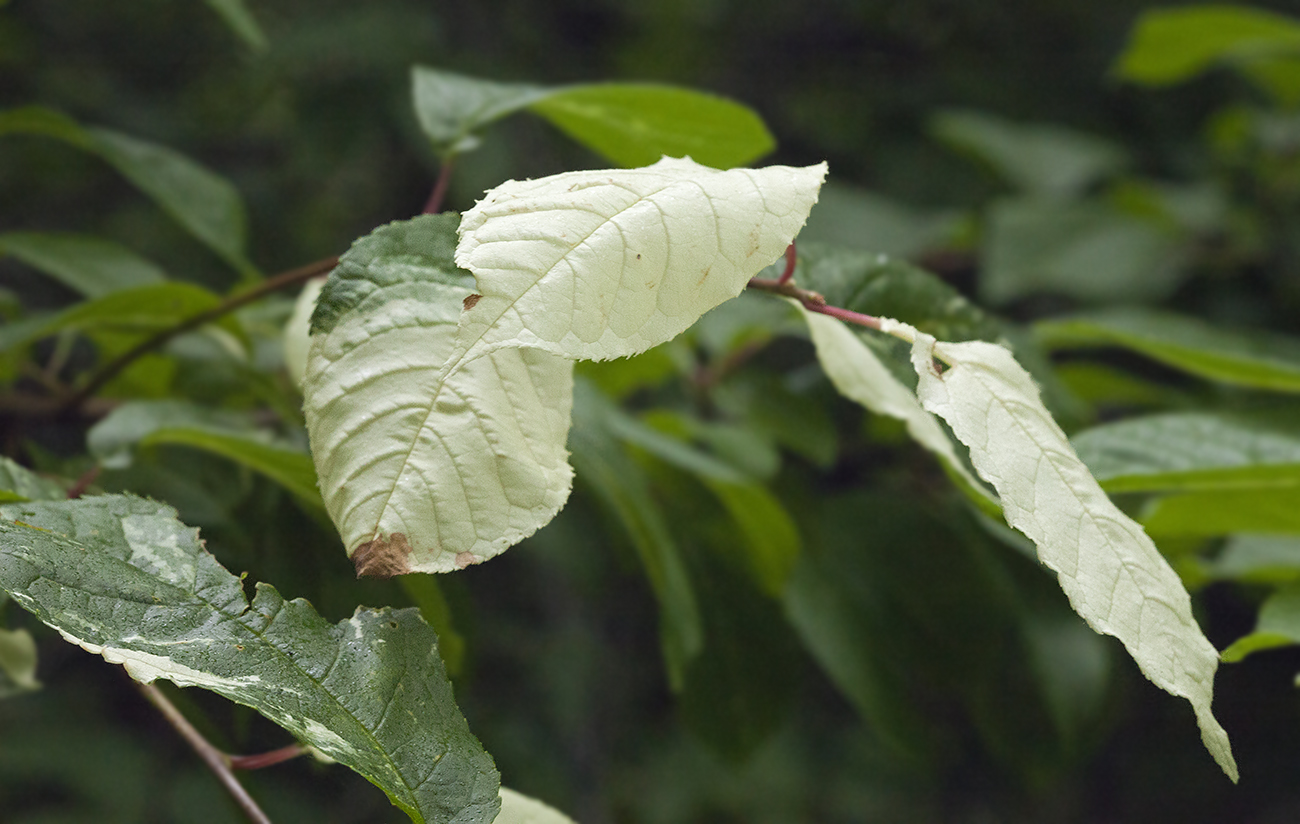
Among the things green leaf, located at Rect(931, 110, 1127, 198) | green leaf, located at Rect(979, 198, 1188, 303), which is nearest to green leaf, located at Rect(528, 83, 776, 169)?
green leaf, located at Rect(979, 198, 1188, 303)

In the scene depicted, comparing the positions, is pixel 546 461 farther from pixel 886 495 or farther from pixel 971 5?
pixel 971 5

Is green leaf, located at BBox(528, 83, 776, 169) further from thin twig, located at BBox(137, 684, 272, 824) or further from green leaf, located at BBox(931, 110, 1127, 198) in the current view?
green leaf, located at BBox(931, 110, 1127, 198)

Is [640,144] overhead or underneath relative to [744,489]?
overhead

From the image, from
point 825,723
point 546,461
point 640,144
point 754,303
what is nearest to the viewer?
point 546,461

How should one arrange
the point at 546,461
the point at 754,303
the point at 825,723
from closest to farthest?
the point at 546,461
the point at 754,303
the point at 825,723

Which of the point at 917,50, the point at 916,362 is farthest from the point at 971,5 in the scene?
the point at 916,362

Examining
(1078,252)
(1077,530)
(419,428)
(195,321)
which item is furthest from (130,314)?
(1078,252)
